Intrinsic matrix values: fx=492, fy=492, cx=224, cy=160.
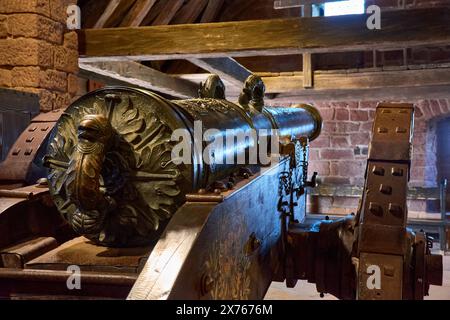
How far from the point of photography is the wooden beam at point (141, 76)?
4.40 m

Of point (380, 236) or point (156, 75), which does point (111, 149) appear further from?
point (156, 75)

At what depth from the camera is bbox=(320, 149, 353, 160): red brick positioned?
285 inches

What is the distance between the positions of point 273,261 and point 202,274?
0.79 m

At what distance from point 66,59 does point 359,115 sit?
4.69 m

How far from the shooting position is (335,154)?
23.9 ft

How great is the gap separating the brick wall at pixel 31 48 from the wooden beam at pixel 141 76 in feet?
2.15

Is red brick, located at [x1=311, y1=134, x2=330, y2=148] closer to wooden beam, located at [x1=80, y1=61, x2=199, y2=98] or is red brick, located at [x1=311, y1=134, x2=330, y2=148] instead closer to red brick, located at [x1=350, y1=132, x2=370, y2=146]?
red brick, located at [x1=350, y1=132, x2=370, y2=146]

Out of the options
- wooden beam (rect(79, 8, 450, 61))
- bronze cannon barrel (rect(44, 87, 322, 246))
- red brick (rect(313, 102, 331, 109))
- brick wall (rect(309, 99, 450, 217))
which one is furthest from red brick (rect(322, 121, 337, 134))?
bronze cannon barrel (rect(44, 87, 322, 246))

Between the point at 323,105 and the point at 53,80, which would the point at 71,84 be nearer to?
the point at 53,80

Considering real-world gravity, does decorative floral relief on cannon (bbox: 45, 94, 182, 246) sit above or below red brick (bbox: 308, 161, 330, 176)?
above

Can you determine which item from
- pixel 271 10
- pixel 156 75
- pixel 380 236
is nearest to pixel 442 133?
pixel 271 10

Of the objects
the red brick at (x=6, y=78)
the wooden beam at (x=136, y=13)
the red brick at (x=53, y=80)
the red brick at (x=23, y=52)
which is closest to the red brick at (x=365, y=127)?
the wooden beam at (x=136, y=13)

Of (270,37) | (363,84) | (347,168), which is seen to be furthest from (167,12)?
(347,168)
